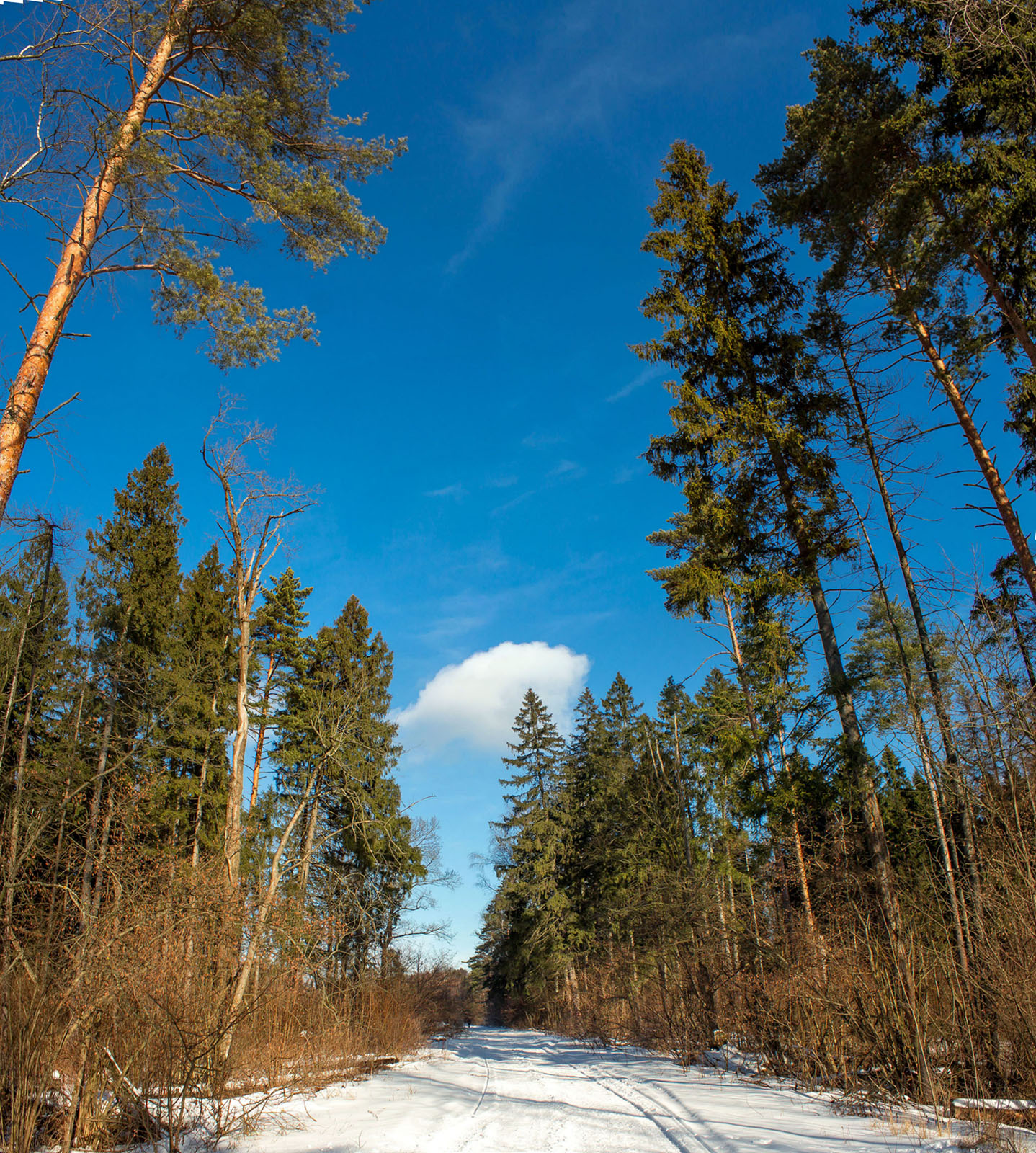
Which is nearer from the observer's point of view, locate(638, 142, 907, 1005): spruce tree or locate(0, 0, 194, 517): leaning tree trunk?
locate(0, 0, 194, 517): leaning tree trunk

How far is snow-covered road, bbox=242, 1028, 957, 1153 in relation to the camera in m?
5.40

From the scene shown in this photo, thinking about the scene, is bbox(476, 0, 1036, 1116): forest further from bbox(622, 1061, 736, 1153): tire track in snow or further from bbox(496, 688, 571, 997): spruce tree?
bbox(496, 688, 571, 997): spruce tree

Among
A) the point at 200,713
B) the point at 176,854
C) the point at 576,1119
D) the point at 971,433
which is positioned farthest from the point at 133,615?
the point at 971,433

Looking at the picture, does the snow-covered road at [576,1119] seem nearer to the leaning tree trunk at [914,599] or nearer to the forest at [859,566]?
the forest at [859,566]

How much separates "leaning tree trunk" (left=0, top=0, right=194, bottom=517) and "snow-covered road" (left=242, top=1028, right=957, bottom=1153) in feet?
21.4

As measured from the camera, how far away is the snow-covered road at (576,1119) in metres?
5.40

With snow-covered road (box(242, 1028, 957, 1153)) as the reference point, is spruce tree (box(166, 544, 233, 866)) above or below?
above

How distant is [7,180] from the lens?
5883 millimetres

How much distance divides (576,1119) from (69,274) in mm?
10093

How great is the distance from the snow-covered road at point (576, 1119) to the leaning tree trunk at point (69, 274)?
654cm

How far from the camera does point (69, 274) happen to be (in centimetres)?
646

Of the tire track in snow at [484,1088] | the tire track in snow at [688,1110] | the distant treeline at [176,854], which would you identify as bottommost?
the tire track in snow at [484,1088]

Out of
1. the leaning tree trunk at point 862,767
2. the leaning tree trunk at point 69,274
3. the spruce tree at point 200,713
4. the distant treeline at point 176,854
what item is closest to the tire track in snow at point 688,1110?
the leaning tree trunk at point 862,767

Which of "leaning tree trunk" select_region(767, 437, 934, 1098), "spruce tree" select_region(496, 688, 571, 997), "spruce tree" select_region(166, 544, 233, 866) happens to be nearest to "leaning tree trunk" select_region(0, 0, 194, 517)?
"leaning tree trunk" select_region(767, 437, 934, 1098)
